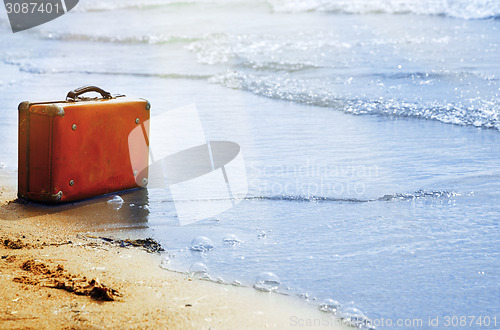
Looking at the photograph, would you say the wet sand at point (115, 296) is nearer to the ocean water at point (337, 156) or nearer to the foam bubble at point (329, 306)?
the foam bubble at point (329, 306)

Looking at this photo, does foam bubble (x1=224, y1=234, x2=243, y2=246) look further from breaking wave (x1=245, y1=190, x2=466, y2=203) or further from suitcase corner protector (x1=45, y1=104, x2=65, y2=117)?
suitcase corner protector (x1=45, y1=104, x2=65, y2=117)

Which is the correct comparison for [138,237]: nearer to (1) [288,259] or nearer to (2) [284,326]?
(1) [288,259]

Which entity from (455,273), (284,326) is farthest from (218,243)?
(455,273)

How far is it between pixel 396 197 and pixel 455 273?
0.99 m

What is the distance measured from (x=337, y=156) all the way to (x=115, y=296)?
7.88 ft

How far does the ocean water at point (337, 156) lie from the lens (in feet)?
8.46

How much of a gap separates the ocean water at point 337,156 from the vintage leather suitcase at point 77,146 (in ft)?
0.42

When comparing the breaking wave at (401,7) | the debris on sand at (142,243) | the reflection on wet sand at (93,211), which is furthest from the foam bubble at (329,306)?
the breaking wave at (401,7)

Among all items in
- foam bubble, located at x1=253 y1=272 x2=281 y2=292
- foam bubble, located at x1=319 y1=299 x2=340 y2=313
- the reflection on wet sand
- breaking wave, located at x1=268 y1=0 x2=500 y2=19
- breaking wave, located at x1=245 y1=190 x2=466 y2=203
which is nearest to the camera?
foam bubble, located at x1=319 y1=299 x2=340 y2=313

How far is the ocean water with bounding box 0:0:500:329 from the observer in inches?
102

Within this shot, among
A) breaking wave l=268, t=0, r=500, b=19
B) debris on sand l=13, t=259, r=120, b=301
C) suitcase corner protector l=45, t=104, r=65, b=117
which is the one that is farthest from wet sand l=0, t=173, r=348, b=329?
breaking wave l=268, t=0, r=500, b=19

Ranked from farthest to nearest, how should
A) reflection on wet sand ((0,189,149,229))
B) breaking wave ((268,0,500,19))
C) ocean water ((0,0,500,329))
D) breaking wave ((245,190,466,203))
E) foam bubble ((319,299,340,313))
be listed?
breaking wave ((268,0,500,19)), breaking wave ((245,190,466,203)), reflection on wet sand ((0,189,149,229)), ocean water ((0,0,500,329)), foam bubble ((319,299,340,313))

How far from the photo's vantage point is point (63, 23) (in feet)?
61.7

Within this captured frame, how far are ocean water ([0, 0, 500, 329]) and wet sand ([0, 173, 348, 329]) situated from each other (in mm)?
136
